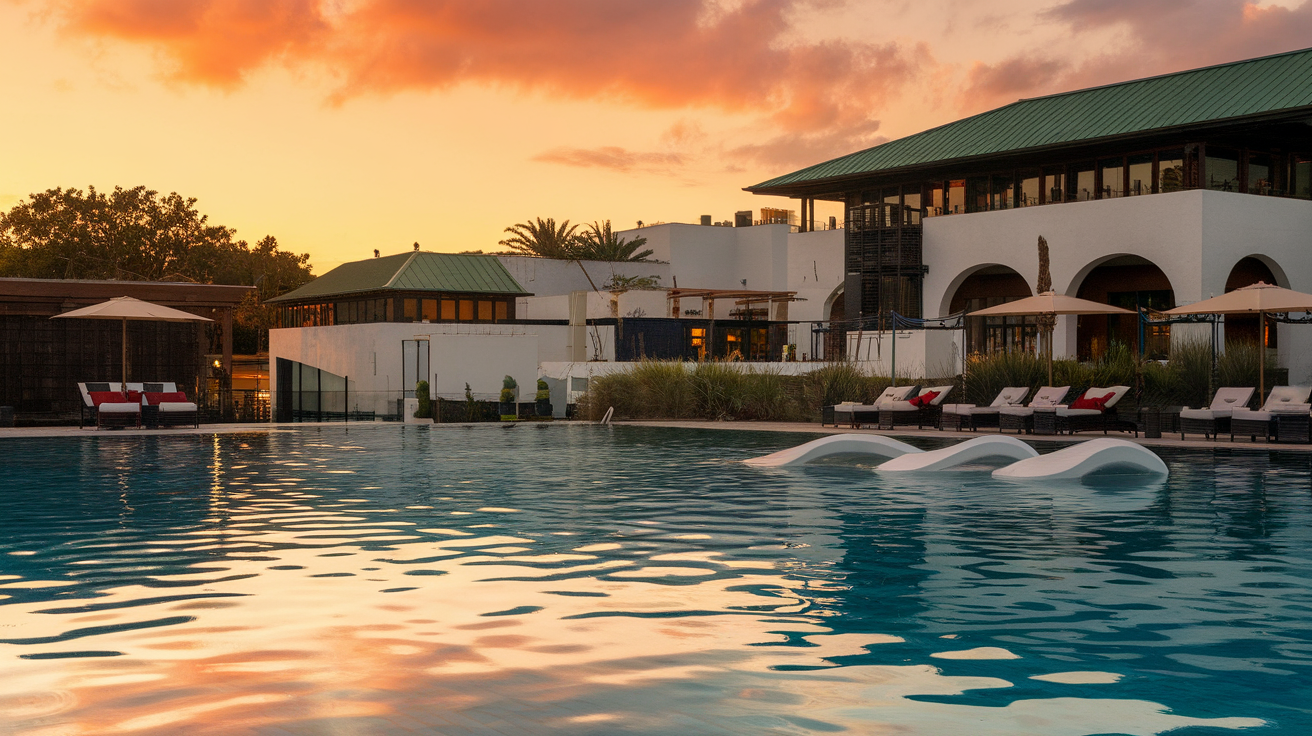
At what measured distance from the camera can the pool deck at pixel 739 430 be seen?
19500 mm

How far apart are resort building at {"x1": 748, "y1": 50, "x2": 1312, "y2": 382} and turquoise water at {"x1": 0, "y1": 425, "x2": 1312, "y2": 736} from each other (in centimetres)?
2102

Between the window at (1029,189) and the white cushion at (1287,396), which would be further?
the window at (1029,189)

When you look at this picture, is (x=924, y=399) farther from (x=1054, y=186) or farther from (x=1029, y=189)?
(x=1029, y=189)

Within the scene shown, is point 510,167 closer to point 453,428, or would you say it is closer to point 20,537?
point 453,428

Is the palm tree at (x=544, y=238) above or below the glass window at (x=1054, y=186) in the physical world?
above

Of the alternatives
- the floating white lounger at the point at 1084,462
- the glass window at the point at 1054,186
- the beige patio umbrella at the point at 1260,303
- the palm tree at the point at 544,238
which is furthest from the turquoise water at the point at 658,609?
the palm tree at the point at 544,238

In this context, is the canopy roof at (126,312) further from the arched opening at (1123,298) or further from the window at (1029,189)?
the arched opening at (1123,298)

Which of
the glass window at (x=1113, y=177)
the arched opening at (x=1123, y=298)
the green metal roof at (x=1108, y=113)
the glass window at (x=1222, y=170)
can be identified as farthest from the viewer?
the arched opening at (x=1123, y=298)

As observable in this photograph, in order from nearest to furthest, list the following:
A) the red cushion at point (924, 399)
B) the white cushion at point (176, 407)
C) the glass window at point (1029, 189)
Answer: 1. the red cushion at point (924, 399)
2. the white cushion at point (176, 407)
3. the glass window at point (1029, 189)

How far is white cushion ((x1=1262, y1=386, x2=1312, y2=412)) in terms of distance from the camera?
65.4ft

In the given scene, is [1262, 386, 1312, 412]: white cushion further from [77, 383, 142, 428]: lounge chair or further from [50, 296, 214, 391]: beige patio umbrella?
[77, 383, 142, 428]: lounge chair

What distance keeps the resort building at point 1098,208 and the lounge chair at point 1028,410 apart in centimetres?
836

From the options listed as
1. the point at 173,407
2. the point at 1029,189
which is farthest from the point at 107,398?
the point at 1029,189

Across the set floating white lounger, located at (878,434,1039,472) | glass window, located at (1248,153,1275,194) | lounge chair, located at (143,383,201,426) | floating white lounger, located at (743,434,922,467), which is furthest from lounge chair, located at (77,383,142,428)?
glass window, located at (1248,153,1275,194)
